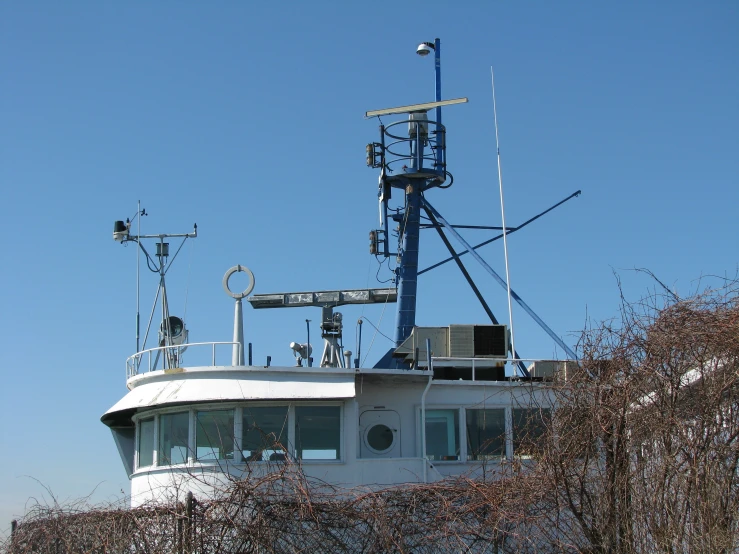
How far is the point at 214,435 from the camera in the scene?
19.1m

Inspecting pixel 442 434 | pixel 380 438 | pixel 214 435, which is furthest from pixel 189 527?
pixel 442 434

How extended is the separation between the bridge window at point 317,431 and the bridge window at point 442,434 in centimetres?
222

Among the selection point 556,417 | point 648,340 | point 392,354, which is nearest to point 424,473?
point 392,354

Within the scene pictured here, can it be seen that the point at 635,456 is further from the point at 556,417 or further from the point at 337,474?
the point at 337,474

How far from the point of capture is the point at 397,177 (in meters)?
25.6

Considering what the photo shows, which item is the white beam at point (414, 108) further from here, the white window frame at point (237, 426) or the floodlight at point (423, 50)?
the white window frame at point (237, 426)

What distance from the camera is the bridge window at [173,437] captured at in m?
19.4

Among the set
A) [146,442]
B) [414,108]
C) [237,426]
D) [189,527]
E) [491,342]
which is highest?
[414,108]

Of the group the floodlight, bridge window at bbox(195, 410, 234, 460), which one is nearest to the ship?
bridge window at bbox(195, 410, 234, 460)

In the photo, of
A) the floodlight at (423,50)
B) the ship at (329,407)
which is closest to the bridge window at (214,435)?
the ship at (329,407)

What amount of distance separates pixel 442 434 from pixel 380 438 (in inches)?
52.7

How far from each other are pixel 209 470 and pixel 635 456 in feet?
27.3

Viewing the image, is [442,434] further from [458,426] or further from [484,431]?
[484,431]

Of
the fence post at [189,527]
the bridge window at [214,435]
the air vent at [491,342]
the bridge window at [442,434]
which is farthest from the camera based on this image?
the air vent at [491,342]
